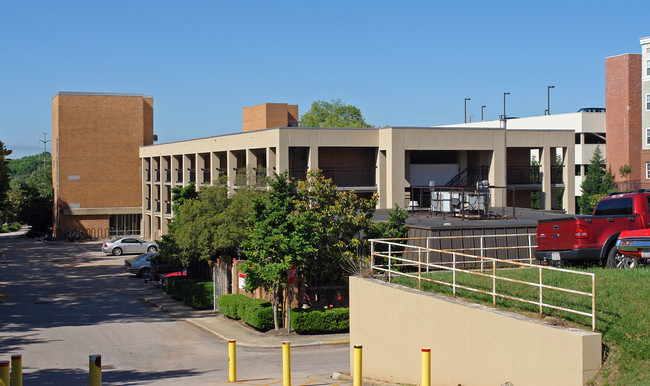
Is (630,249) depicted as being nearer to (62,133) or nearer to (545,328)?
(545,328)

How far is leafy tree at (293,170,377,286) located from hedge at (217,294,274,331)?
1.91 meters

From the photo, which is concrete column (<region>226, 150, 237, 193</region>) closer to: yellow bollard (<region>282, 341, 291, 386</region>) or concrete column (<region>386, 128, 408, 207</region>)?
concrete column (<region>386, 128, 408, 207</region>)

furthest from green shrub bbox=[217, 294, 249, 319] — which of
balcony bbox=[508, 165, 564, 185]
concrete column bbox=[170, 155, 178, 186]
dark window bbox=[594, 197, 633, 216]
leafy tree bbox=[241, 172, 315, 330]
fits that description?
concrete column bbox=[170, 155, 178, 186]

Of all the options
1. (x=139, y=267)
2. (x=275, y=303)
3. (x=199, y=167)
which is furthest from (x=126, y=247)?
(x=275, y=303)

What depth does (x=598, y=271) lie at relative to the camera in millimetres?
13320

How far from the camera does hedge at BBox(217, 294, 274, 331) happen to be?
23.5 m

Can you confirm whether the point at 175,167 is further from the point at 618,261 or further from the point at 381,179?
the point at 618,261

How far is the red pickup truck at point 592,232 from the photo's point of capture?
1549 cm

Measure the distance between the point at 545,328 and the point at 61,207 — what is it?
2504 inches

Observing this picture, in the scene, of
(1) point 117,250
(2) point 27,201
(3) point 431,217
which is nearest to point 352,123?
(2) point 27,201

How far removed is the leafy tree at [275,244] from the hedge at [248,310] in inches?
14.5

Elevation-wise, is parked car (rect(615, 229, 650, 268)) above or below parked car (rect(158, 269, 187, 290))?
A: above

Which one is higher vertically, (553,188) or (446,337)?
(553,188)

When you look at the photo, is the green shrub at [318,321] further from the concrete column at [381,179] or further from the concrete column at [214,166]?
the concrete column at [214,166]
